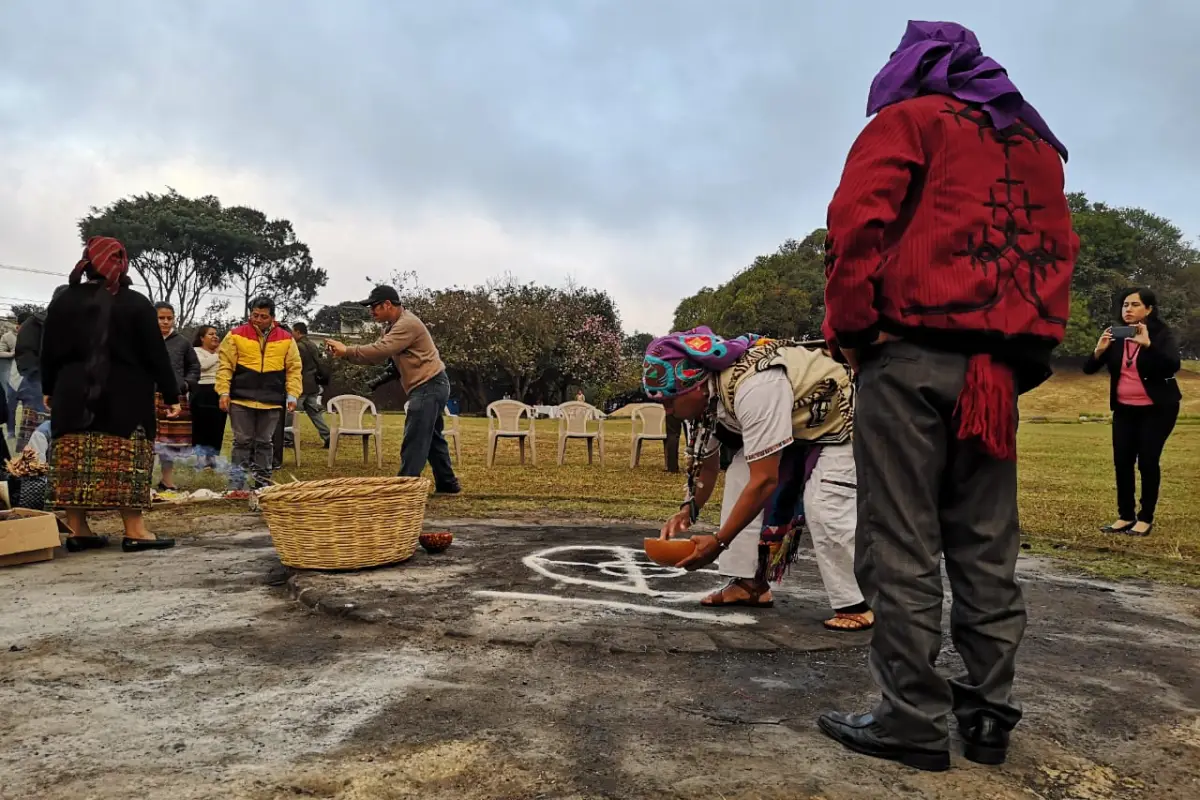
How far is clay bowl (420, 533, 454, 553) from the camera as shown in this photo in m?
4.76

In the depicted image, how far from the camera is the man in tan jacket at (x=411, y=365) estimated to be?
695 cm

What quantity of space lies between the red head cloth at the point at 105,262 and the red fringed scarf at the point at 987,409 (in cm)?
489

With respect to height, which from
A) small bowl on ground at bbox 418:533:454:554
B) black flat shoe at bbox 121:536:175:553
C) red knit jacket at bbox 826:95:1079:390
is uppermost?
red knit jacket at bbox 826:95:1079:390

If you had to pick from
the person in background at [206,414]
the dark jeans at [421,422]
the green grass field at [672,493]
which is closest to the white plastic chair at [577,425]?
Result: the green grass field at [672,493]

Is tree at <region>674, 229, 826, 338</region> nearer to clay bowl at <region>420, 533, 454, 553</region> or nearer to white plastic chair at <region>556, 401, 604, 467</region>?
white plastic chair at <region>556, 401, 604, 467</region>

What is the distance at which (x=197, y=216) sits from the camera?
4953 centimetres

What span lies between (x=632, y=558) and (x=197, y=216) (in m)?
52.5

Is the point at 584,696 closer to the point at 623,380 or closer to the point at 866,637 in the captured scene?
the point at 866,637

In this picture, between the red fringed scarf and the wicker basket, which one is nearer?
the red fringed scarf

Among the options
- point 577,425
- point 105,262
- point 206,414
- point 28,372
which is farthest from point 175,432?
point 577,425

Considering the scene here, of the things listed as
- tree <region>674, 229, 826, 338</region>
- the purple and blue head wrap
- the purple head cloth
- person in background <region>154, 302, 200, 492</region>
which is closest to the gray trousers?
the purple head cloth

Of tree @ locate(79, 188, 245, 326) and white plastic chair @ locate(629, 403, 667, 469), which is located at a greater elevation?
tree @ locate(79, 188, 245, 326)

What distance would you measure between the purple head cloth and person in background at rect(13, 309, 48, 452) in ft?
25.3

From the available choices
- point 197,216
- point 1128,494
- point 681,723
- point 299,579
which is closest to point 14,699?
point 299,579
